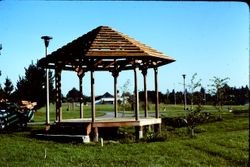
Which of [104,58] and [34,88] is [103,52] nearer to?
[104,58]

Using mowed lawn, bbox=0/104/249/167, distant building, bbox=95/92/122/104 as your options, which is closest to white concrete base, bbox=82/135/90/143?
mowed lawn, bbox=0/104/249/167

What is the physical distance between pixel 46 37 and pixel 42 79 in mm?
19049

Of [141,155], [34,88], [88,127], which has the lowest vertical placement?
[141,155]

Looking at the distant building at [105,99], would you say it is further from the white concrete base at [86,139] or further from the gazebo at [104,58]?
the white concrete base at [86,139]

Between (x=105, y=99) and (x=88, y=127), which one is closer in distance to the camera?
(x=88, y=127)

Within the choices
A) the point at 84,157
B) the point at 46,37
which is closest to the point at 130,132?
the point at 46,37

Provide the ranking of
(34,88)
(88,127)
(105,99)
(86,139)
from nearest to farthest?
(86,139)
(88,127)
(34,88)
(105,99)

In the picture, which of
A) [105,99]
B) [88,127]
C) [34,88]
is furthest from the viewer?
[105,99]

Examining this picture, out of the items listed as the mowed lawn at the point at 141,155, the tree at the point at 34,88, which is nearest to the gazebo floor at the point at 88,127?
the mowed lawn at the point at 141,155

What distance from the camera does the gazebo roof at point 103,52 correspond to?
55.9 feet

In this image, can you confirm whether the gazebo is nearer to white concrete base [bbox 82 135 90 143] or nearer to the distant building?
white concrete base [bbox 82 135 90 143]

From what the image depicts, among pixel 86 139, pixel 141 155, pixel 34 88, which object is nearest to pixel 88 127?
pixel 86 139

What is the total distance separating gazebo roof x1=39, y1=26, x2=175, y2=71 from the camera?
17.0m

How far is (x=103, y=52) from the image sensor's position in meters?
17.0
